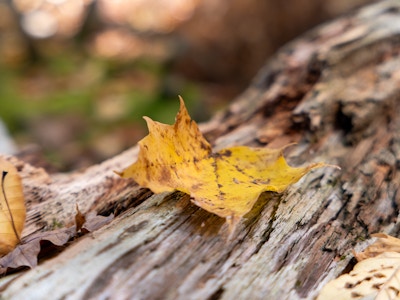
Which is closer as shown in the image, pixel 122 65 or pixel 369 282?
pixel 369 282

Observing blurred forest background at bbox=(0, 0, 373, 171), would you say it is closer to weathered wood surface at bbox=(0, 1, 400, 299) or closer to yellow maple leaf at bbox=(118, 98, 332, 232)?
weathered wood surface at bbox=(0, 1, 400, 299)

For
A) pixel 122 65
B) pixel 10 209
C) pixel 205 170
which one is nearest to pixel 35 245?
pixel 10 209

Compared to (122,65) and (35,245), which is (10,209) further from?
(122,65)

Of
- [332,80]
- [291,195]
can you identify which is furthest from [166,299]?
[332,80]

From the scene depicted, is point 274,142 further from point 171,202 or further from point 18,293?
point 18,293

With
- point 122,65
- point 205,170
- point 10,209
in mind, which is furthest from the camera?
point 122,65

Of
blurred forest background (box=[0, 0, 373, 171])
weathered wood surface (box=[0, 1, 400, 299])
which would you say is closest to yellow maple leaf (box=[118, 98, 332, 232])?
Result: weathered wood surface (box=[0, 1, 400, 299])
